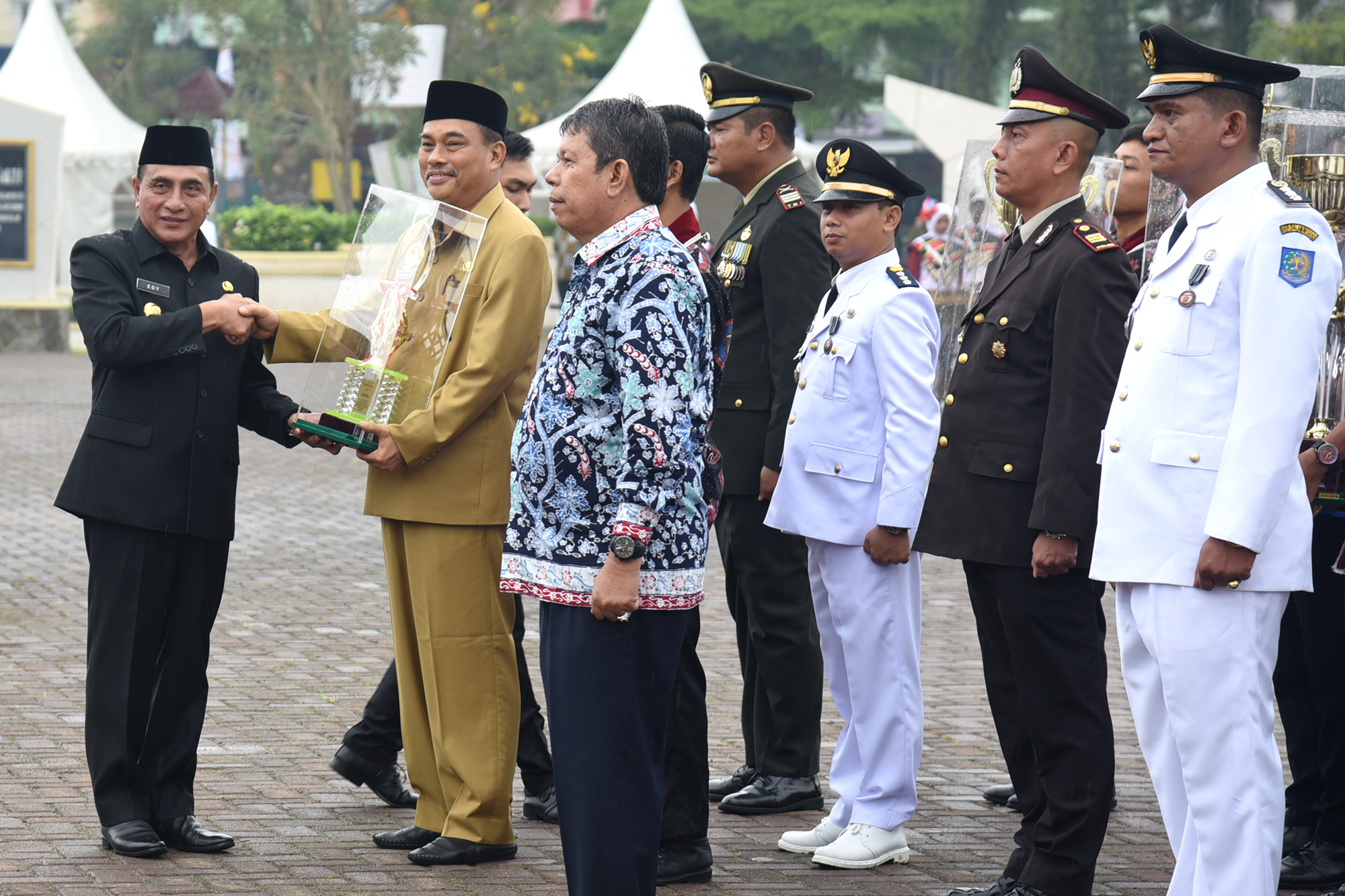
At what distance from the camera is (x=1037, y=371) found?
415 cm

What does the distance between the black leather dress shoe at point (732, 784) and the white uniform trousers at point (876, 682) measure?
0.58m

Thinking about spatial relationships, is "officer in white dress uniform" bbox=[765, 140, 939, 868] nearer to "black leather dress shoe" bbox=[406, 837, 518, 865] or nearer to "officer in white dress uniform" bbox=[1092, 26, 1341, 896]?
"black leather dress shoe" bbox=[406, 837, 518, 865]

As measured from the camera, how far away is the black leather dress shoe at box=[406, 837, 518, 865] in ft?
15.0

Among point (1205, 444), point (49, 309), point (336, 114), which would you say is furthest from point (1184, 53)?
A: point (336, 114)

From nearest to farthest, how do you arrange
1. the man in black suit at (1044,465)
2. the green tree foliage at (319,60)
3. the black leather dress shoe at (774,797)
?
the man in black suit at (1044,465)
the black leather dress shoe at (774,797)
the green tree foliage at (319,60)

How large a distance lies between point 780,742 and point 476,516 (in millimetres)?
1383

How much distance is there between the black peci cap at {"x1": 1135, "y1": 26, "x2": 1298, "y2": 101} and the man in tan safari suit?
1.73 metres

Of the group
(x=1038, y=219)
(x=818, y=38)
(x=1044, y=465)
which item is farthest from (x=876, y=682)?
(x=818, y=38)

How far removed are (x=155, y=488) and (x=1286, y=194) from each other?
2995mm

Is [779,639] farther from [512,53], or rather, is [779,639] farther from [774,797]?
[512,53]

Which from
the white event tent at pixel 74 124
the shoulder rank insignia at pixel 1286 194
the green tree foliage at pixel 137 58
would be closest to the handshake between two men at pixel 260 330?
the shoulder rank insignia at pixel 1286 194

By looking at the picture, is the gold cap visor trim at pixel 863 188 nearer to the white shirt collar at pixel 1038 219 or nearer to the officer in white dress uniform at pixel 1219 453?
the white shirt collar at pixel 1038 219

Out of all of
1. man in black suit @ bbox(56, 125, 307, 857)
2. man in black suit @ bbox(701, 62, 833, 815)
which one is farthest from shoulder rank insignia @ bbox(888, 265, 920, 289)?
man in black suit @ bbox(56, 125, 307, 857)

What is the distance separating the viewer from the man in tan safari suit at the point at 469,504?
4547mm
